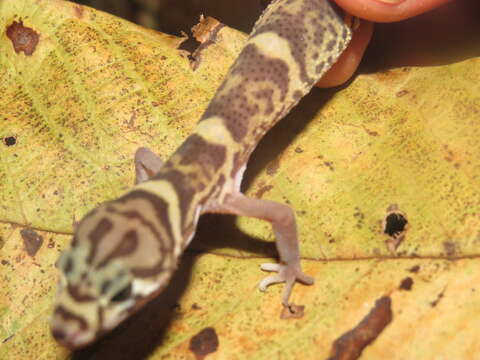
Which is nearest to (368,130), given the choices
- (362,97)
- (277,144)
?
(362,97)

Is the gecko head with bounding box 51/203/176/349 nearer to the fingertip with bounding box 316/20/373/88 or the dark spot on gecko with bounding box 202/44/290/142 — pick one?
the dark spot on gecko with bounding box 202/44/290/142

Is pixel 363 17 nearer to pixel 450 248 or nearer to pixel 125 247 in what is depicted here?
pixel 450 248

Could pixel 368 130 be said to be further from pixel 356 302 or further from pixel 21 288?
pixel 21 288

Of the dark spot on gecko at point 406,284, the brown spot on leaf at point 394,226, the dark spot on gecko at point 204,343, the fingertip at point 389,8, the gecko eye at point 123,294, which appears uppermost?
the fingertip at point 389,8

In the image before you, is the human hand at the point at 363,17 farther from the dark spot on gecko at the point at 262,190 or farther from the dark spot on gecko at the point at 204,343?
the dark spot on gecko at the point at 204,343

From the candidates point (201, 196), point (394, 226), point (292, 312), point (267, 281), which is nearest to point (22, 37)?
point (201, 196)

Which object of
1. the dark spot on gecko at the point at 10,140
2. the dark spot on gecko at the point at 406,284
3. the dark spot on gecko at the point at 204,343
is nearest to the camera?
the dark spot on gecko at the point at 406,284

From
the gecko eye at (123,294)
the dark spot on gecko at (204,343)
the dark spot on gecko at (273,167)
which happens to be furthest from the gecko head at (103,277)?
the dark spot on gecko at (273,167)
